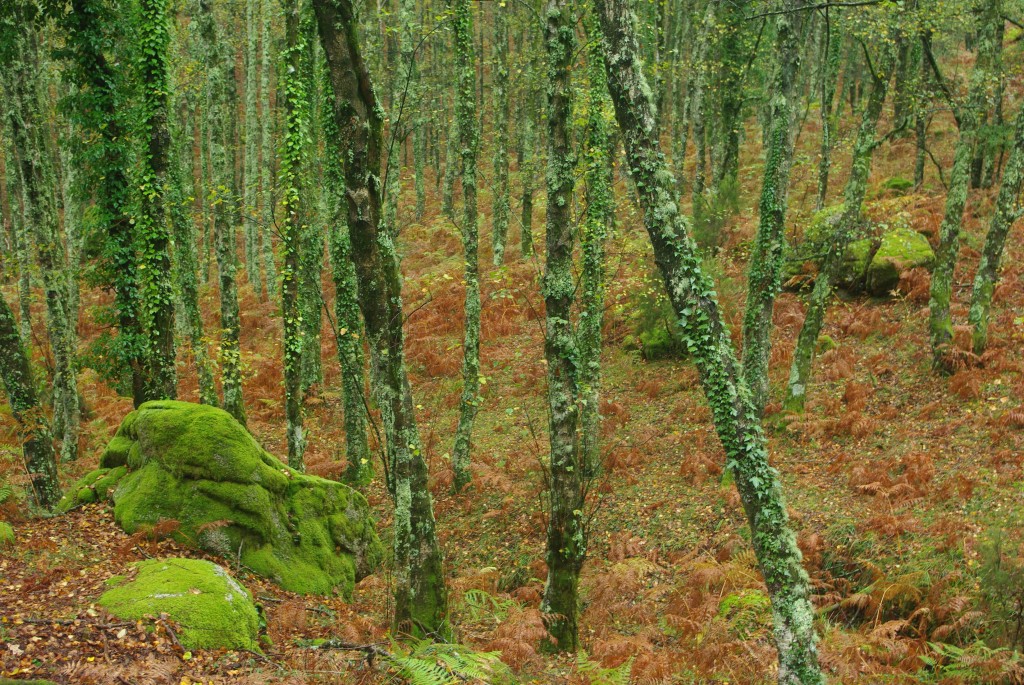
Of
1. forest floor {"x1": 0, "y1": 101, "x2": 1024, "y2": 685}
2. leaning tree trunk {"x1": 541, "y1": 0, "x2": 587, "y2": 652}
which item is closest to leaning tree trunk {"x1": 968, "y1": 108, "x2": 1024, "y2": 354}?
forest floor {"x1": 0, "y1": 101, "x2": 1024, "y2": 685}

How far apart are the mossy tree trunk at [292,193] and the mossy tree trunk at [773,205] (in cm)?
787

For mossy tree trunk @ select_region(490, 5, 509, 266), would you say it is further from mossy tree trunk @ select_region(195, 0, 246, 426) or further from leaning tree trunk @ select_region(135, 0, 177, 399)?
leaning tree trunk @ select_region(135, 0, 177, 399)

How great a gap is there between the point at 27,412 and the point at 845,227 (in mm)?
13611

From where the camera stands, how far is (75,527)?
8.10m

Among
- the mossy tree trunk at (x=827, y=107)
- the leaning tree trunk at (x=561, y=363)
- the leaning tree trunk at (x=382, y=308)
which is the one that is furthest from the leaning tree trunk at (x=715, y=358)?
the mossy tree trunk at (x=827, y=107)

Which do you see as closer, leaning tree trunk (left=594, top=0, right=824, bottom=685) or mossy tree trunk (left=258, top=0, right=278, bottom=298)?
leaning tree trunk (left=594, top=0, right=824, bottom=685)

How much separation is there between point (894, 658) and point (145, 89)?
509 inches

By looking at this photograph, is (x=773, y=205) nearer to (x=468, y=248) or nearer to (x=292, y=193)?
(x=468, y=248)

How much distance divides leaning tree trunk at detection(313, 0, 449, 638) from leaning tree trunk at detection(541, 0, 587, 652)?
1330mm

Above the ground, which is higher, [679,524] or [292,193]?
[292,193]

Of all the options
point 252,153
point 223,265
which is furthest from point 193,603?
point 252,153

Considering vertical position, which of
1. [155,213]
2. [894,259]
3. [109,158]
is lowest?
[894,259]

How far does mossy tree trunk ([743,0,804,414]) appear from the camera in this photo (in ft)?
35.8

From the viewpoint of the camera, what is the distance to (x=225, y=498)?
8.75 m
